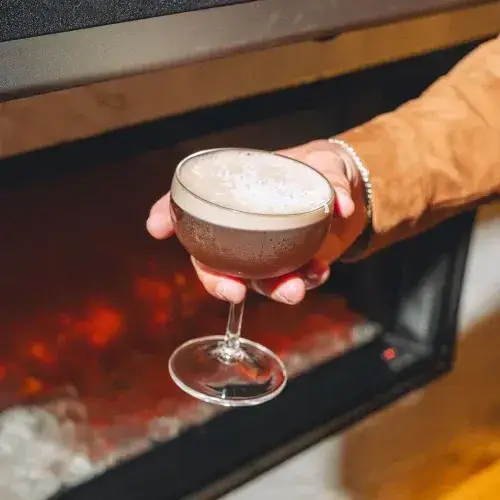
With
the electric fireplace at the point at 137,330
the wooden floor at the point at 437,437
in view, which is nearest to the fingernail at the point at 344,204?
the electric fireplace at the point at 137,330

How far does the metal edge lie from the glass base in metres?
0.32

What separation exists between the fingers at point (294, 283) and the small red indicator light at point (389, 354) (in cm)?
59

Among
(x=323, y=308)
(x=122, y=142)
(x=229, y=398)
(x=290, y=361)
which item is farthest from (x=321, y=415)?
(x=122, y=142)

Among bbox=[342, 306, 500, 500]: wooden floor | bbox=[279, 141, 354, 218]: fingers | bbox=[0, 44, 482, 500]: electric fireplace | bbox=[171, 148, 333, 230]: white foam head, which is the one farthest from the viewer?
bbox=[342, 306, 500, 500]: wooden floor

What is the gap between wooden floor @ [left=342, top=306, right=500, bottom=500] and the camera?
4.23 ft

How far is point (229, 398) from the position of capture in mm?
824

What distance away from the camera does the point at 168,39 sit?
2.37 feet

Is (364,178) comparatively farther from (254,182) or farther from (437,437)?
(437,437)

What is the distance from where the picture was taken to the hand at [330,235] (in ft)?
2.31

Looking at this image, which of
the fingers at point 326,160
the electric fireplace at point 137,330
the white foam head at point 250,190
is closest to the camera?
the white foam head at point 250,190

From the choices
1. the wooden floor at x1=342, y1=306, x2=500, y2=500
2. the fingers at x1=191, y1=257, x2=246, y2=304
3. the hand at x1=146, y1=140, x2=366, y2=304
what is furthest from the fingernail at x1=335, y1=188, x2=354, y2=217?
the wooden floor at x1=342, y1=306, x2=500, y2=500

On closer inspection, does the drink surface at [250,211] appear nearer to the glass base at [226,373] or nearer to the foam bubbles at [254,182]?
the foam bubbles at [254,182]

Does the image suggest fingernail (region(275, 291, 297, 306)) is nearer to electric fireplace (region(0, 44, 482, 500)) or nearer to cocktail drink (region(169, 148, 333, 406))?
cocktail drink (region(169, 148, 333, 406))

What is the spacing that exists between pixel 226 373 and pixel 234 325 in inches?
2.5
